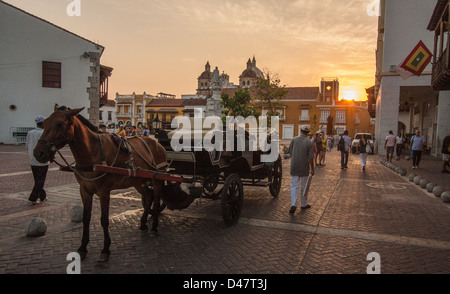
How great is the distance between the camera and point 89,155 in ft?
14.1

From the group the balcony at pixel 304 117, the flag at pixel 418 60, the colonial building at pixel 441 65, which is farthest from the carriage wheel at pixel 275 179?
the balcony at pixel 304 117

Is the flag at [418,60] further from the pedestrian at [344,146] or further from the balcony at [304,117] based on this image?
the balcony at [304,117]

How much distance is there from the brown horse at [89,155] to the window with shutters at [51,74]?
75.6ft

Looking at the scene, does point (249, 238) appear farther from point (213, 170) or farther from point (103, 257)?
point (103, 257)

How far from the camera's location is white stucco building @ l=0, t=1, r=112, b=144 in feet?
77.6

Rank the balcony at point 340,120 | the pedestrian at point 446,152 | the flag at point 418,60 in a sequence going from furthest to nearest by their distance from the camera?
the balcony at point 340,120 < the flag at point 418,60 < the pedestrian at point 446,152

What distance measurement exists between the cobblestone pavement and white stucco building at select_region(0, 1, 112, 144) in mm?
18307

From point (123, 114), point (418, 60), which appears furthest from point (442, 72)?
point (123, 114)

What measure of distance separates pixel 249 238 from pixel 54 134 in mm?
3316

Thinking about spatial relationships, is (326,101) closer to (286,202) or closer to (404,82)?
(404,82)

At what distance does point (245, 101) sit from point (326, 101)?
A: 4074cm

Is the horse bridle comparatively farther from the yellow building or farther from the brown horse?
the yellow building

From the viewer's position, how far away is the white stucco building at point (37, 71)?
23.6 metres

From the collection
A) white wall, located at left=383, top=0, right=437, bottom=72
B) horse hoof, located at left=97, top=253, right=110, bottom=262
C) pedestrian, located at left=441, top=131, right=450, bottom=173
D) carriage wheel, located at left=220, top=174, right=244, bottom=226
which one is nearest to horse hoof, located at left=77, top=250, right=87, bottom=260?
horse hoof, located at left=97, top=253, right=110, bottom=262
